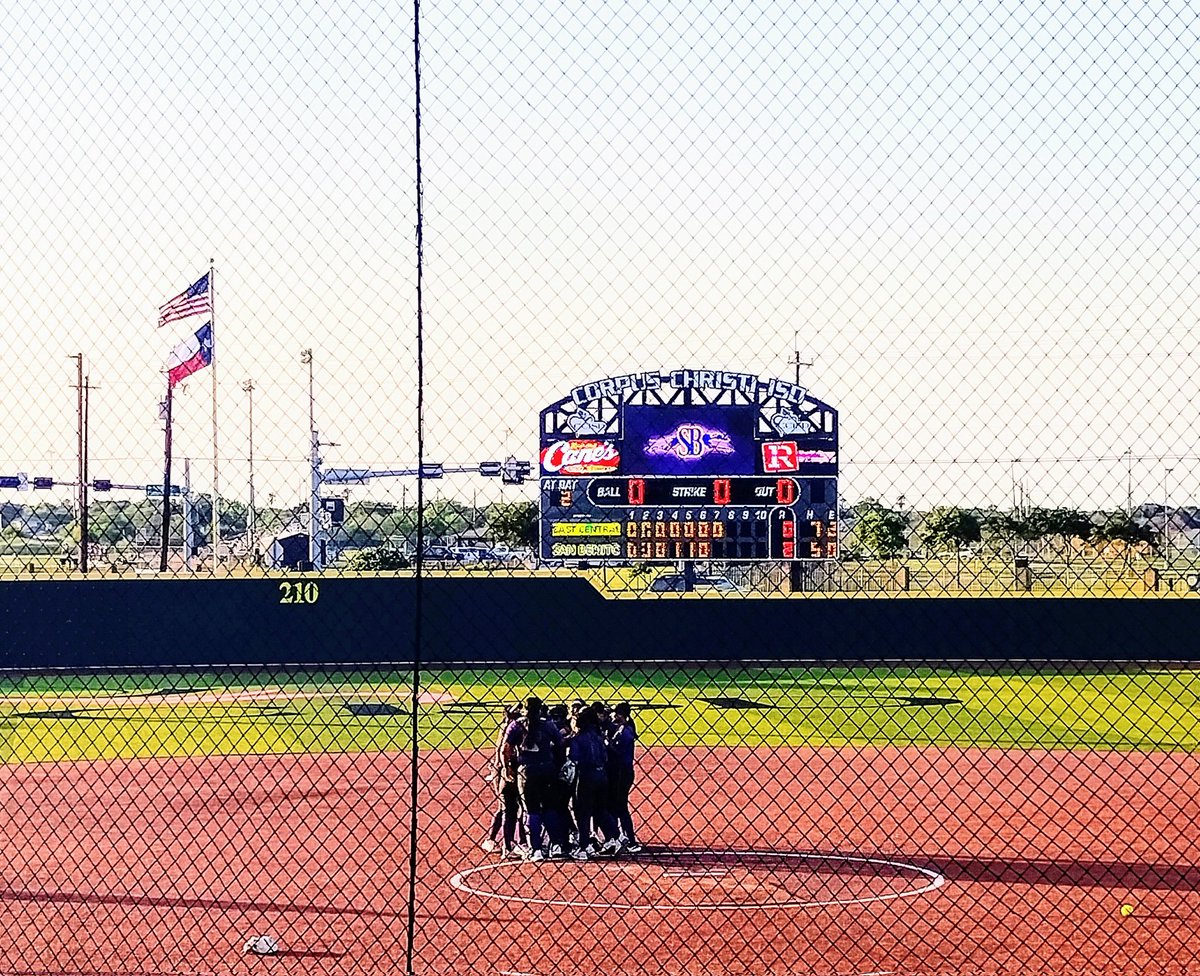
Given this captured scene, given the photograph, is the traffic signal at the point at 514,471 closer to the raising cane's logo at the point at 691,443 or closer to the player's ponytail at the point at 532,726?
the player's ponytail at the point at 532,726

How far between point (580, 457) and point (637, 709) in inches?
185

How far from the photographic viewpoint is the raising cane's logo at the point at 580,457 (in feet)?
86.9

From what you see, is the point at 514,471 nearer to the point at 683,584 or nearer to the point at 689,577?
the point at 689,577

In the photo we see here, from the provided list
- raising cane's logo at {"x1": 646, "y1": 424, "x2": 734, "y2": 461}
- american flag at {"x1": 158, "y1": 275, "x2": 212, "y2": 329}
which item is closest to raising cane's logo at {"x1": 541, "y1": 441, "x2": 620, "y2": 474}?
raising cane's logo at {"x1": 646, "y1": 424, "x2": 734, "y2": 461}

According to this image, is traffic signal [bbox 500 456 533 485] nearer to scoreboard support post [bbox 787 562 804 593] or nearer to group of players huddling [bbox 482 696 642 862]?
group of players huddling [bbox 482 696 642 862]

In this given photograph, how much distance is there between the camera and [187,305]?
7.97 m

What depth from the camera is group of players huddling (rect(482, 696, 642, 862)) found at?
1216 centimetres

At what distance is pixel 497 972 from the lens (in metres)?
9.43

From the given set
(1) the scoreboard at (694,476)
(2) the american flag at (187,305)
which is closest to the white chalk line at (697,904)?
(2) the american flag at (187,305)

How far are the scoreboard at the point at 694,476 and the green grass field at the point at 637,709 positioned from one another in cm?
251

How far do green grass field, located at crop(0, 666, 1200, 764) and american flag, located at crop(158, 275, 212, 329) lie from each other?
1204cm

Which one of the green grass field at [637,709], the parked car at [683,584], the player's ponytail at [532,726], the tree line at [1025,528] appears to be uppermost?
the tree line at [1025,528]

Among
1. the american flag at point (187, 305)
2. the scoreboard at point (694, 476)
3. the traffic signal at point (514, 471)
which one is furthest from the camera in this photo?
the scoreboard at point (694, 476)

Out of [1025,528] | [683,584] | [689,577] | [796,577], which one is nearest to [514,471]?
[1025,528]
